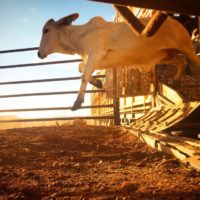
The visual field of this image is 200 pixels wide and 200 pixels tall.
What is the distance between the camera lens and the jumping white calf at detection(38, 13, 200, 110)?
151 inches

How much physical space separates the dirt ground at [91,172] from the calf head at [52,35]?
1756 millimetres

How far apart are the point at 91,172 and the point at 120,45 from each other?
2.20 meters

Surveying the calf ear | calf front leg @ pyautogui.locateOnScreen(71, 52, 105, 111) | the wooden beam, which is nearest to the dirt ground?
calf front leg @ pyautogui.locateOnScreen(71, 52, 105, 111)

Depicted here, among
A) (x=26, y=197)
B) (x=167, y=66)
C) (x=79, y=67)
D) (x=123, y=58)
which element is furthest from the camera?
(x=167, y=66)

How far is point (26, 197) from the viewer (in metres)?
1.64

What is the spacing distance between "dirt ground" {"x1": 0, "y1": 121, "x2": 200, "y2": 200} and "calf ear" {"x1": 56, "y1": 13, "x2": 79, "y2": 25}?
1.97 metres

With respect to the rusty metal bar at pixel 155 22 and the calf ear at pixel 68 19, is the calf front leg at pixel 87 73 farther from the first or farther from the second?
the rusty metal bar at pixel 155 22

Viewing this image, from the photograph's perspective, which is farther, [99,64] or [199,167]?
[99,64]

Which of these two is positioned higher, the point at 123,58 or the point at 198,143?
the point at 123,58

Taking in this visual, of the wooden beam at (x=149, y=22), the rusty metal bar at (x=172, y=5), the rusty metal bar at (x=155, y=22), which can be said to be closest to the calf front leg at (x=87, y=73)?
the wooden beam at (x=149, y=22)

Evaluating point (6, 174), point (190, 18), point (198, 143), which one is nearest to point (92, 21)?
point (190, 18)

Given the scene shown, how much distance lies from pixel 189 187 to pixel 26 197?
3.01 ft

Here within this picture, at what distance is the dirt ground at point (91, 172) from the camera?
168cm

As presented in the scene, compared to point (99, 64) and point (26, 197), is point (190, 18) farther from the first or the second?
point (26, 197)
